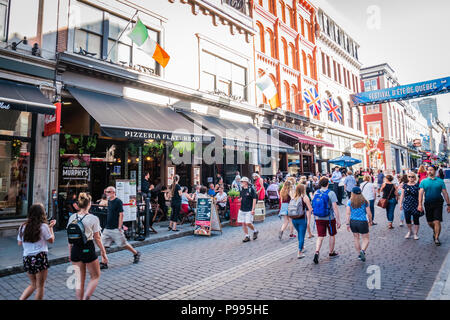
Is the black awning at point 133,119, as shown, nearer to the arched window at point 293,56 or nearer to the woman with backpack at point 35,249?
the woman with backpack at point 35,249

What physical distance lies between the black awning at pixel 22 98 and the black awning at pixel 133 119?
126 centimetres

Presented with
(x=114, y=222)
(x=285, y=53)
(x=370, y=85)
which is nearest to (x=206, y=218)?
(x=114, y=222)

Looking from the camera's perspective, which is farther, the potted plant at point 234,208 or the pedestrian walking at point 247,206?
the potted plant at point 234,208

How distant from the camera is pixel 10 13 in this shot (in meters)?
9.08

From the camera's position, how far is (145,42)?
1145 cm

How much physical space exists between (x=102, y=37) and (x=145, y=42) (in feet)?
5.96

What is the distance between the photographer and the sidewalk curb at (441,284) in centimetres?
396

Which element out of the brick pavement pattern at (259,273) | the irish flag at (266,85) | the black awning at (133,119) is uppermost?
the irish flag at (266,85)

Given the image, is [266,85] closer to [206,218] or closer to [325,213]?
[206,218]

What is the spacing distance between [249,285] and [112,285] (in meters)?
2.43

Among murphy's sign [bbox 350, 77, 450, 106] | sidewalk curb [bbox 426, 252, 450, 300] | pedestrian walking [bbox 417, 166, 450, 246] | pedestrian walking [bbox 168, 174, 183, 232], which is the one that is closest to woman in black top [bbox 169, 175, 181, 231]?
pedestrian walking [bbox 168, 174, 183, 232]

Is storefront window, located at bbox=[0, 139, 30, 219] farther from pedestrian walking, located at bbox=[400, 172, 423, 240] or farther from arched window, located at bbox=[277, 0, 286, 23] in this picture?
arched window, located at bbox=[277, 0, 286, 23]

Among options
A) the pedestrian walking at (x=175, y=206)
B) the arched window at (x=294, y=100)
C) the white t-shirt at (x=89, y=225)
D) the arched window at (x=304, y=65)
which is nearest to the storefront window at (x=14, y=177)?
the pedestrian walking at (x=175, y=206)
